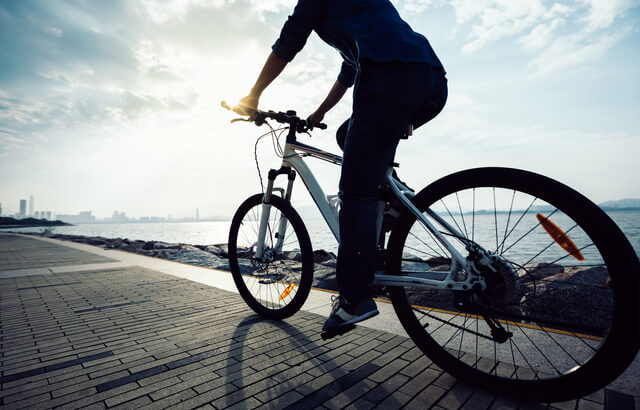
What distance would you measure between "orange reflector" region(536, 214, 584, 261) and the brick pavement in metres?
0.66

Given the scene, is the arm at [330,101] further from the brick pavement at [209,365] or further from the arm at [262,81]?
the brick pavement at [209,365]

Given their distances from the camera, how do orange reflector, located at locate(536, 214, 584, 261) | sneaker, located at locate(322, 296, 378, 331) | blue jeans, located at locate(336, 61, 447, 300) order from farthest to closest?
sneaker, located at locate(322, 296, 378, 331) → blue jeans, located at locate(336, 61, 447, 300) → orange reflector, located at locate(536, 214, 584, 261)

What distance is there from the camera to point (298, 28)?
1917 millimetres

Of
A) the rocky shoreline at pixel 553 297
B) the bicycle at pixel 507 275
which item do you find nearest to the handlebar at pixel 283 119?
the bicycle at pixel 507 275

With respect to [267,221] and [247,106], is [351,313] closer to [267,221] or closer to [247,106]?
[267,221]

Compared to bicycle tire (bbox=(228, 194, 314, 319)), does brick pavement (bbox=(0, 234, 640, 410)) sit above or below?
below

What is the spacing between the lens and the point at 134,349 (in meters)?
2.22

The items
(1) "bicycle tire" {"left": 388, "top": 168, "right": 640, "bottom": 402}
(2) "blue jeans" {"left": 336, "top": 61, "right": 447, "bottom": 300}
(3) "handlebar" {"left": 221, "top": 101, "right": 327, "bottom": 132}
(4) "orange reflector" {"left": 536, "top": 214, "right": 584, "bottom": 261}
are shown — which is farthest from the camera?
(3) "handlebar" {"left": 221, "top": 101, "right": 327, "bottom": 132}

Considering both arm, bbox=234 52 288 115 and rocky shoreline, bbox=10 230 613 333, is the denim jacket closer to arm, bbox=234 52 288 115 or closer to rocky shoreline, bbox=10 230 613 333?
arm, bbox=234 52 288 115

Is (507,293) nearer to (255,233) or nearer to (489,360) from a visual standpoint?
(489,360)

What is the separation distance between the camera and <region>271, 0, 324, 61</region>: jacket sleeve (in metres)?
1.87

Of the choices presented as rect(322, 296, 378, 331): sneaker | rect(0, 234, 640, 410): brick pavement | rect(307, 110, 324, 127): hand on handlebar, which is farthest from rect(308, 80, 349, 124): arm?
rect(0, 234, 640, 410): brick pavement

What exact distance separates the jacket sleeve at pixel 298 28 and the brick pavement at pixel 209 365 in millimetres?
1826

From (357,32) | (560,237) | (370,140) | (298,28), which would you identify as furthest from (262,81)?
(560,237)
